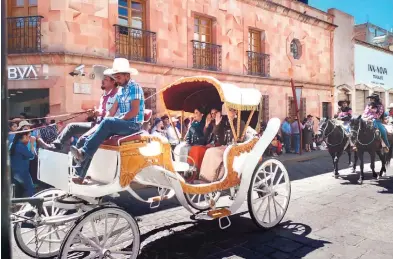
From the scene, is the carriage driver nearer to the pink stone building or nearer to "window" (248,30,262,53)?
the pink stone building

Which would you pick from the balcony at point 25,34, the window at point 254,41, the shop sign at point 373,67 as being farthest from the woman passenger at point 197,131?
the shop sign at point 373,67

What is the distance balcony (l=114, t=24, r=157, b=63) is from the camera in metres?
11.1

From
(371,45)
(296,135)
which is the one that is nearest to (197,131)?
(296,135)

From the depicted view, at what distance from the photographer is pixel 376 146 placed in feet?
26.7

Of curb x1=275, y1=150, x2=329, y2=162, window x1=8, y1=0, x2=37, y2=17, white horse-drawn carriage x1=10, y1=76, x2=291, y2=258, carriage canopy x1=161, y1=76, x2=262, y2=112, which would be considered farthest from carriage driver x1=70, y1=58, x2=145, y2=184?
curb x1=275, y1=150, x2=329, y2=162

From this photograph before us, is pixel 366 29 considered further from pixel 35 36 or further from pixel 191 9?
pixel 35 36

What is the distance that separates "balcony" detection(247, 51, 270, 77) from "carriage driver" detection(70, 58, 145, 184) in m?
12.2

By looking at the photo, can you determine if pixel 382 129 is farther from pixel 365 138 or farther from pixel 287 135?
pixel 287 135

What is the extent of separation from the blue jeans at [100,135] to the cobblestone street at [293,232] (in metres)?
1.21

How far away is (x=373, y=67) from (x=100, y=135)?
80.8 ft

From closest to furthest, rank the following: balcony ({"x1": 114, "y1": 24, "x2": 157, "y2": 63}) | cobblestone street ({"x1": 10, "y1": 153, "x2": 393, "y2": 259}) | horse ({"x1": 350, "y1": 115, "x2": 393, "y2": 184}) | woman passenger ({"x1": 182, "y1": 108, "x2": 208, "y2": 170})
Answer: cobblestone street ({"x1": 10, "y1": 153, "x2": 393, "y2": 259}) → woman passenger ({"x1": 182, "y1": 108, "x2": 208, "y2": 170}) → horse ({"x1": 350, "y1": 115, "x2": 393, "y2": 184}) → balcony ({"x1": 114, "y1": 24, "x2": 157, "y2": 63})

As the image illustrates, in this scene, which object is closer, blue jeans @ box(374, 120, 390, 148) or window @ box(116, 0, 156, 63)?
blue jeans @ box(374, 120, 390, 148)

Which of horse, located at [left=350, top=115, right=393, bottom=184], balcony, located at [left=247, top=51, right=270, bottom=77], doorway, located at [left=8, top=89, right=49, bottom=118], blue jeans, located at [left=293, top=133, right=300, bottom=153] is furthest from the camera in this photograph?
balcony, located at [left=247, top=51, right=270, bottom=77]

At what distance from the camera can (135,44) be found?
1155 centimetres
